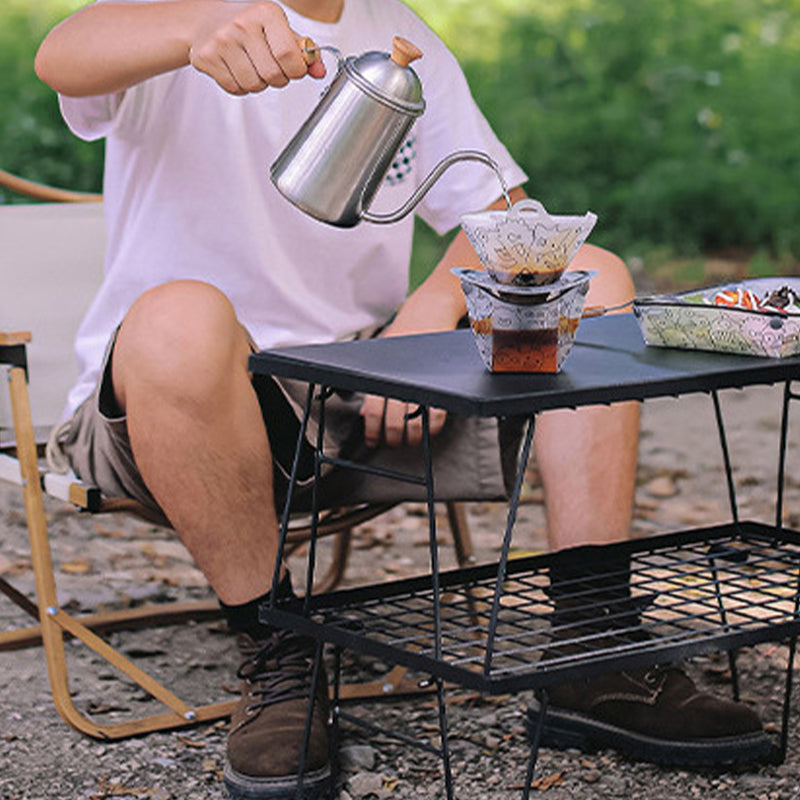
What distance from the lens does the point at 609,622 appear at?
2400mm

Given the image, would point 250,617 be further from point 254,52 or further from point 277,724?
point 254,52

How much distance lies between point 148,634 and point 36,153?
4.61 meters

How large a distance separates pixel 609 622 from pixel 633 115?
5873 mm

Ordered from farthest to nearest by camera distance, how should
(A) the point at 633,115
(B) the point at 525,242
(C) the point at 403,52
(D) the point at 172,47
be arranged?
(A) the point at 633,115, (D) the point at 172,47, (C) the point at 403,52, (B) the point at 525,242

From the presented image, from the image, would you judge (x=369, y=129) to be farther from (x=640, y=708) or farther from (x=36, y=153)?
(x=36, y=153)

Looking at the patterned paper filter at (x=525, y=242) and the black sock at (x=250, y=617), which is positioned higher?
the patterned paper filter at (x=525, y=242)

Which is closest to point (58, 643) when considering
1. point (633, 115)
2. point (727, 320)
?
point (727, 320)

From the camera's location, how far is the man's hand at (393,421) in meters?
2.49

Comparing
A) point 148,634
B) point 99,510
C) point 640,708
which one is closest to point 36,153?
point 148,634

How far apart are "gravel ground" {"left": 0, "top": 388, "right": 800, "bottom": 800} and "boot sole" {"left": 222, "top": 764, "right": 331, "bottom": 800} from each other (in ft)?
0.20

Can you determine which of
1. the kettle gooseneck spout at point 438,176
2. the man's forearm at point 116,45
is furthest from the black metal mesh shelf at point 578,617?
the man's forearm at point 116,45

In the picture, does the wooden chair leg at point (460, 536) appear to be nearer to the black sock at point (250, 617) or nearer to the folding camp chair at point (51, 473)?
the folding camp chair at point (51, 473)

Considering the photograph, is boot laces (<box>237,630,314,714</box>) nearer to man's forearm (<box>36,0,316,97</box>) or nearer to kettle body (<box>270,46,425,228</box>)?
kettle body (<box>270,46,425,228</box>)

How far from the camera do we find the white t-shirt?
107 inches
